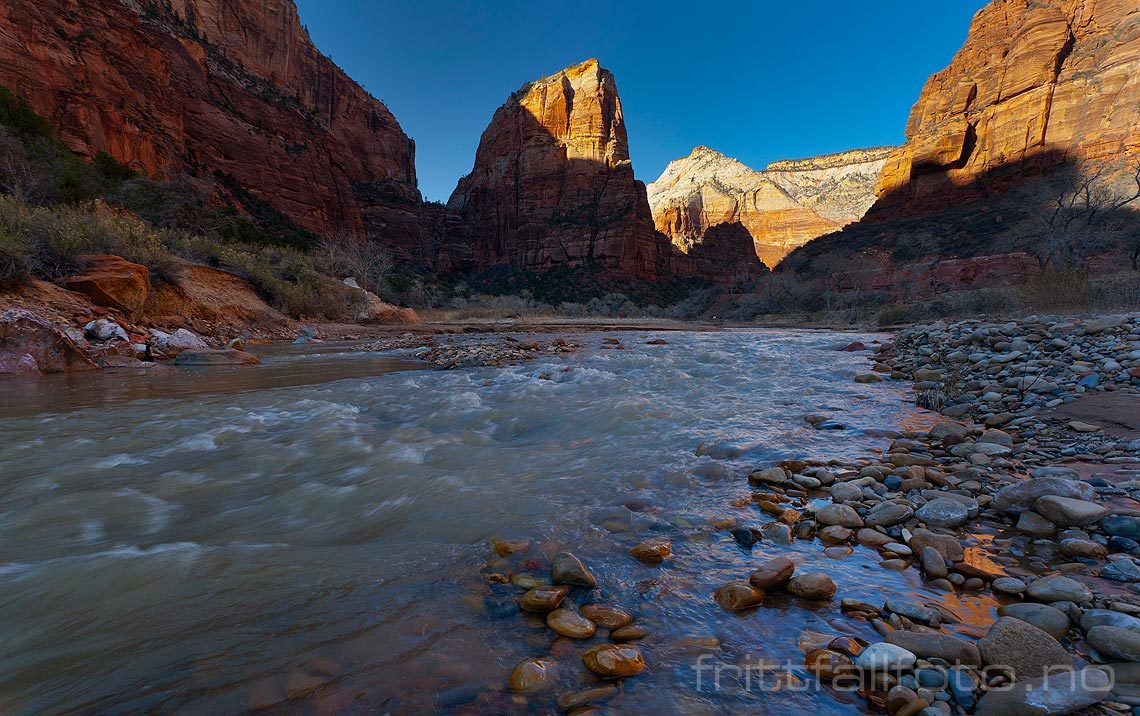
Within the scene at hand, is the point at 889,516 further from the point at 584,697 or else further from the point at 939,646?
the point at 584,697

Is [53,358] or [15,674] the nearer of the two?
[15,674]

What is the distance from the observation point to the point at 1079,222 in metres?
26.8

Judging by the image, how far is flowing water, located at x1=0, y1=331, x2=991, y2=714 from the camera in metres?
1.48

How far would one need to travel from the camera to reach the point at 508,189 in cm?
7856

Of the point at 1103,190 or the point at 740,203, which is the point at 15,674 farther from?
the point at 740,203

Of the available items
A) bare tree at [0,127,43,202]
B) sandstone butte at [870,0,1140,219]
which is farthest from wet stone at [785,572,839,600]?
sandstone butte at [870,0,1140,219]

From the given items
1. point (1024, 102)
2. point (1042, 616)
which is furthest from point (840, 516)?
point (1024, 102)

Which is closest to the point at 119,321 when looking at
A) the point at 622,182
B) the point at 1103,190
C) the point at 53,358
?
the point at 53,358

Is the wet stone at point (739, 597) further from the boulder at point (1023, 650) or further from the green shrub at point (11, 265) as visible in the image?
the green shrub at point (11, 265)

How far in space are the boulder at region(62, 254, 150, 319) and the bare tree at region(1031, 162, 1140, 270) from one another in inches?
1155

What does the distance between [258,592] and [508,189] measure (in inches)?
3267

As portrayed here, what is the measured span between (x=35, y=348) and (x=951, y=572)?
466 inches

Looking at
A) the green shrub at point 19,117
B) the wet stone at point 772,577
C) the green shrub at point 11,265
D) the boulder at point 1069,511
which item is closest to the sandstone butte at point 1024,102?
the boulder at point 1069,511

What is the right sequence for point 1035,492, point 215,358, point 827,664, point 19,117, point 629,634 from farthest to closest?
point 19,117 < point 215,358 < point 1035,492 < point 629,634 < point 827,664
